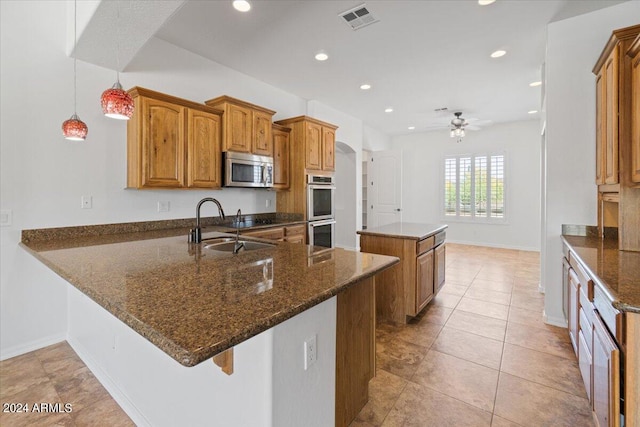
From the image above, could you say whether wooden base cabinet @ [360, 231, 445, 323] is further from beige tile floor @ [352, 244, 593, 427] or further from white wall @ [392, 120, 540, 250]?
white wall @ [392, 120, 540, 250]

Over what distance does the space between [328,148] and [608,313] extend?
13.3ft

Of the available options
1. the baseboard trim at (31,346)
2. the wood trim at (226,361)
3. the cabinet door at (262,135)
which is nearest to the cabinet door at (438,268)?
the cabinet door at (262,135)

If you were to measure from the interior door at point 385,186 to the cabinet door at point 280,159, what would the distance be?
307 centimetres

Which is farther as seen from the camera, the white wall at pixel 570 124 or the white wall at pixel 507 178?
the white wall at pixel 507 178

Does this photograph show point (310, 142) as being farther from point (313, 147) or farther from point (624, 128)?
point (624, 128)

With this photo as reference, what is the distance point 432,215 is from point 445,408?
656 centimetres

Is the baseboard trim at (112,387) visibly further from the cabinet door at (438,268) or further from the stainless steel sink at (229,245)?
the cabinet door at (438,268)

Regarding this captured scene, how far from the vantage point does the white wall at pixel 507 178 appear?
666 centimetres

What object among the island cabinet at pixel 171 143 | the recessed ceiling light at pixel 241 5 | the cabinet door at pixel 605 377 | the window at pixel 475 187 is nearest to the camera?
the cabinet door at pixel 605 377

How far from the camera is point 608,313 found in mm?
1312

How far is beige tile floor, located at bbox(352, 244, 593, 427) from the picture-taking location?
175 cm

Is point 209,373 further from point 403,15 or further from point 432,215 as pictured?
point 432,215

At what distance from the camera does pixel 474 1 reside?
8.54 ft

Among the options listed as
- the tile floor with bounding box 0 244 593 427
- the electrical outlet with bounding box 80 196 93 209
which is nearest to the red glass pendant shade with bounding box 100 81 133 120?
the electrical outlet with bounding box 80 196 93 209
